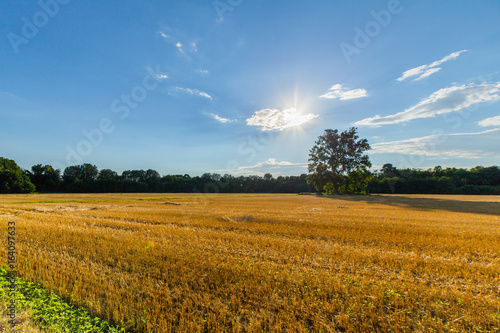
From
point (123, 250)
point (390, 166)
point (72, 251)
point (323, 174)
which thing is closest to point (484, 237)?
point (123, 250)

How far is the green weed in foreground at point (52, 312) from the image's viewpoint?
3229 millimetres

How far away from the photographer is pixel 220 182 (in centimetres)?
10256

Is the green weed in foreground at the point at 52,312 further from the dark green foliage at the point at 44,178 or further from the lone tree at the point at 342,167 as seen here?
the dark green foliage at the point at 44,178

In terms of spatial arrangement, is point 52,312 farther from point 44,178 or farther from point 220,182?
point 44,178

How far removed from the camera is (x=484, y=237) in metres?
8.47

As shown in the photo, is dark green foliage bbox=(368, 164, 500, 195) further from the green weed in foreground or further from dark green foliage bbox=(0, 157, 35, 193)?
dark green foliage bbox=(0, 157, 35, 193)

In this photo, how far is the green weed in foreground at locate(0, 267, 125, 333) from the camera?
10.6 ft

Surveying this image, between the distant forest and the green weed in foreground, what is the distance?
228 feet

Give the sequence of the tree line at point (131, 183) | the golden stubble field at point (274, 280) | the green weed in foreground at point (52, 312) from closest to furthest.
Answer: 1. the green weed in foreground at point (52, 312)
2. the golden stubble field at point (274, 280)
3. the tree line at point (131, 183)

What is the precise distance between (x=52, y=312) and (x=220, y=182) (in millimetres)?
99679

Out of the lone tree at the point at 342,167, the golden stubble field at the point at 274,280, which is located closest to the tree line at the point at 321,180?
the lone tree at the point at 342,167

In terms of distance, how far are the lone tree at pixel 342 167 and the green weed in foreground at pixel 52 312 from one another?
56.4 meters

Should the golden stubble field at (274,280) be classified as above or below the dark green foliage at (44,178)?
below

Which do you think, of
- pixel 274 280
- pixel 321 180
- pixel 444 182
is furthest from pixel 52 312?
pixel 444 182
